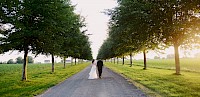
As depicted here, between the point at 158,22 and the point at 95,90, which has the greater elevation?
the point at 158,22

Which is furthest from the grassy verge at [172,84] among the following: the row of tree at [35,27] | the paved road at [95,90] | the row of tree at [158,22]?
the row of tree at [35,27]

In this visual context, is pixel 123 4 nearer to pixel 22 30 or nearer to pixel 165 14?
pixel 165 14

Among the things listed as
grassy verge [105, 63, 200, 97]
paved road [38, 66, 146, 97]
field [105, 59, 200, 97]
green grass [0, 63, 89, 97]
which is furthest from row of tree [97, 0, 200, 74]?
green grass [0, 63, 89, 97]

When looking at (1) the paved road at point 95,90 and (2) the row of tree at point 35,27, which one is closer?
(1) the paved road at point 95,90

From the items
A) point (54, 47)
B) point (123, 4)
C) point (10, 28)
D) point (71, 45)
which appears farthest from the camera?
point (71, 45)

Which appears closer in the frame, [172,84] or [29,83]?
[172,84]

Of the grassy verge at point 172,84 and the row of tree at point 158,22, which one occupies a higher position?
the row of tree at point 158,22

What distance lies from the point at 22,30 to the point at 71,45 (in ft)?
45.8

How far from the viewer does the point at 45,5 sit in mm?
21562

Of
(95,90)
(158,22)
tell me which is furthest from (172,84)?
(158,22)

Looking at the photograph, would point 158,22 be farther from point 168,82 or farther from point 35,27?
point 35,27

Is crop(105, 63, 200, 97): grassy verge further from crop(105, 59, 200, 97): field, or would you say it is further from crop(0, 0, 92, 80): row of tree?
crop(0, 0, 92, 80): row of tree

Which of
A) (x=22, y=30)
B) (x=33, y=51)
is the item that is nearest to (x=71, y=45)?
(x=33, y=51)

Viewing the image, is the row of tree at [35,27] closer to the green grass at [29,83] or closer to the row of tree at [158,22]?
the green grass at [29,83]
